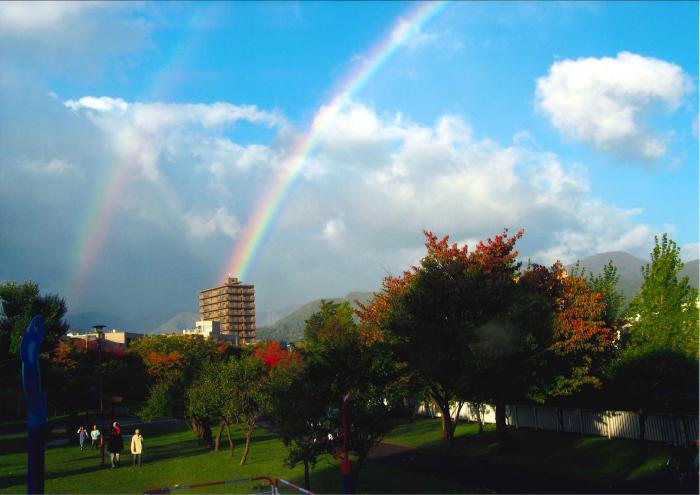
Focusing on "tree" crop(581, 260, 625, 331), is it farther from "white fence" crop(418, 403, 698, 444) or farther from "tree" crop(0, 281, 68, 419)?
"tree" crop(0, 281, 68, 419)

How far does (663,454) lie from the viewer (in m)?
22.9

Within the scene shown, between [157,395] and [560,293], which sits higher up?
[560,293]

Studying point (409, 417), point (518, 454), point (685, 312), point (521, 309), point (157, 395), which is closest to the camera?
point (685, 312)

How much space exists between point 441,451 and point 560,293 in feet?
30.0

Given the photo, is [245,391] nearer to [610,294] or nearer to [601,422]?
[601,422]

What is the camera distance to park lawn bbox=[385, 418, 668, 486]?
21469mm

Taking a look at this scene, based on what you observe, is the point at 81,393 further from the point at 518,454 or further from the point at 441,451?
the point at 518,454

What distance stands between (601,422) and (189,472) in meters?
17.9

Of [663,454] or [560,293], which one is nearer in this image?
[663,454]

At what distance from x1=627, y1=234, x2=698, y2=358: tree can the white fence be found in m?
3.09

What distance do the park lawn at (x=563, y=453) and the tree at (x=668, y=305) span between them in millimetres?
4016

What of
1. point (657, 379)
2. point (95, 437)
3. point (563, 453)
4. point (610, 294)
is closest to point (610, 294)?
point (610, 294)

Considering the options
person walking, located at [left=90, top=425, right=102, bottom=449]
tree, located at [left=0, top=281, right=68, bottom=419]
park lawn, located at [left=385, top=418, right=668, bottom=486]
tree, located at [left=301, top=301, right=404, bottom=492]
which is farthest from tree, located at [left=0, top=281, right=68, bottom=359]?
tree, located at [left=301, top=301, right=404, bottom=492]

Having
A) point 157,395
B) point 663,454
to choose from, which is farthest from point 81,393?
point 663,454
